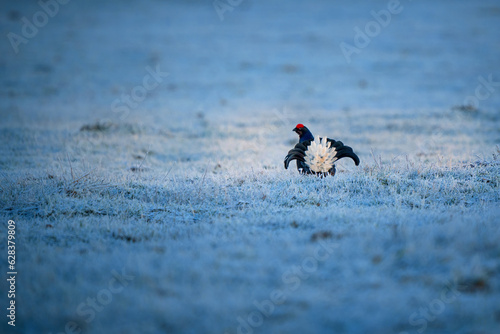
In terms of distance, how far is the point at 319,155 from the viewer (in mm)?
8188

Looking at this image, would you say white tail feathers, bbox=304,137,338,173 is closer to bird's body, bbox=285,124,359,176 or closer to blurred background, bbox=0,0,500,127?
bird's body, bbox=285,124,359,176

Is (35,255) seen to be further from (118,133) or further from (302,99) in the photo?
(302,99)

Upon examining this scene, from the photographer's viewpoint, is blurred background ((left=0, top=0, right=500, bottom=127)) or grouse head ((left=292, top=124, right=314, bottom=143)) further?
blurred background ((left=0, top=0, right=500, bottom=127))

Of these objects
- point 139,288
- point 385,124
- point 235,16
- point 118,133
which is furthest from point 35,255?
point 235,16

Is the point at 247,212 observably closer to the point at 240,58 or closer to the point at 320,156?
the point at 320,156

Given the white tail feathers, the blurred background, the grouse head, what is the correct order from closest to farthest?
the white tail feathers < the grouse head < the blurred background

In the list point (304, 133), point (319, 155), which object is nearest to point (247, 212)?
point (319, 155)

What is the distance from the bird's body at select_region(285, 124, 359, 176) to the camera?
26.5 feet

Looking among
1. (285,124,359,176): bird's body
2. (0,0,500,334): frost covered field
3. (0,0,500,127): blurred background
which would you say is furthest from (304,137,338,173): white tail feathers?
(0,0,500,127): blurred background

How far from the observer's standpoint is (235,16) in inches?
1967

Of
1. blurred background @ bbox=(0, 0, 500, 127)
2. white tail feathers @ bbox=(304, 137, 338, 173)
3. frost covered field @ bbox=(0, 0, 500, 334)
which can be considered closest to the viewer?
frost covered field @ bbox=(0, 0, 500, 334)

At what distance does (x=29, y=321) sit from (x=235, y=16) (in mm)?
50767

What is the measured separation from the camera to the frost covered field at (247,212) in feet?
12.0

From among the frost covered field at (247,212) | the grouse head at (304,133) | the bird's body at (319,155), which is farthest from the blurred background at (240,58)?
the bird's body at (319,155)
